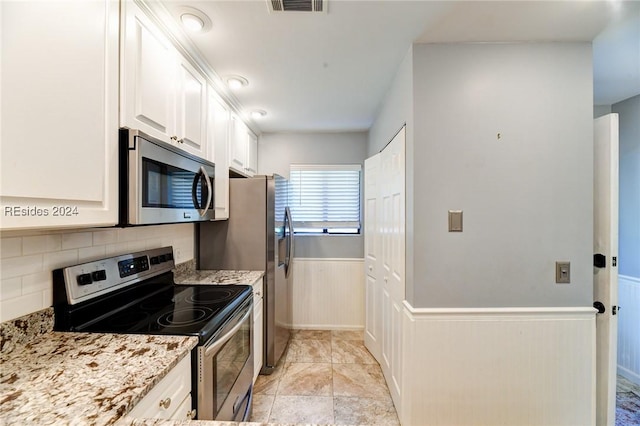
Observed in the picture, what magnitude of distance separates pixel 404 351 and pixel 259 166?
2670mm

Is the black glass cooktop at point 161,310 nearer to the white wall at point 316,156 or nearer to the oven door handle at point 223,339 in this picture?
the oven door handle at point 223,339

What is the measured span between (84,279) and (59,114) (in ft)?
2.50

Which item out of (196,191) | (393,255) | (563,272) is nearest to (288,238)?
(393,255)

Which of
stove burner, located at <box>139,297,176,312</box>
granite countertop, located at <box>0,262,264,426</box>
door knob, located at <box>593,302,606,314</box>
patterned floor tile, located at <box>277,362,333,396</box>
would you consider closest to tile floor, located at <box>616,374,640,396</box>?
door knob, located at <box>593,302,606,314</box>

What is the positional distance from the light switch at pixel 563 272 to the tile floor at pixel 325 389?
1.42m

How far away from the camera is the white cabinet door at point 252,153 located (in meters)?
2.95

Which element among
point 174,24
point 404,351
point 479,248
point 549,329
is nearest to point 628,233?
point 549,329

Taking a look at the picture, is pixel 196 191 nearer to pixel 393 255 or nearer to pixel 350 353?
pixel 393 255

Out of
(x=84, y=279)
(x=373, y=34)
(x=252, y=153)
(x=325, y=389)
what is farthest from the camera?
(x=252, y=153)

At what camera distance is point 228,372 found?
140 cm

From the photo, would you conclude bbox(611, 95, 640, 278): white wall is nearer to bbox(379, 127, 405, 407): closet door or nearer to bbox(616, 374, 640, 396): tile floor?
bbox(616, 374, 640, 396): tile floor

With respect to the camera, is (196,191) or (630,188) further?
(630,188)

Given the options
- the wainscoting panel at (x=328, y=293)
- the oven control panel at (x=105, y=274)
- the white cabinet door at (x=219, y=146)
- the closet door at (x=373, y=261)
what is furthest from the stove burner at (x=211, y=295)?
the wainscoting panel at (x=328, y=293)

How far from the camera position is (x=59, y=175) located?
→ 86 centimetres
